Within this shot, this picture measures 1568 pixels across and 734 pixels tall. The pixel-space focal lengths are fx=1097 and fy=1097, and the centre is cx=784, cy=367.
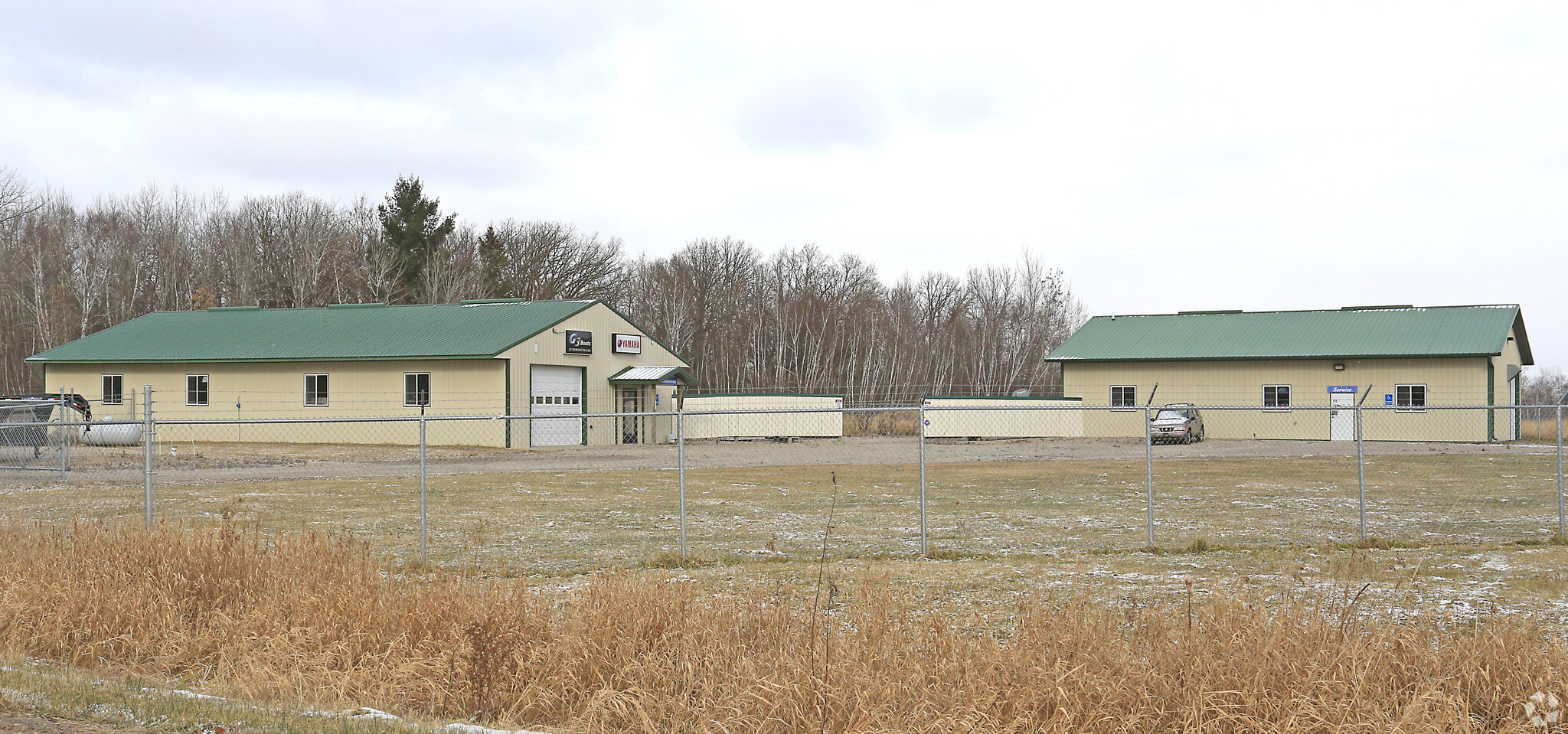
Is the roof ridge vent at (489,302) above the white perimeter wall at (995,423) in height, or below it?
above

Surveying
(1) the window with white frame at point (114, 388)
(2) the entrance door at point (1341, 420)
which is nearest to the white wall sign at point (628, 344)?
(1) the window with white frame at point (114, 388)

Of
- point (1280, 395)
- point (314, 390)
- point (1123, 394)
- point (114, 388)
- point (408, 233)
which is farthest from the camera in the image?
point (408, 233)

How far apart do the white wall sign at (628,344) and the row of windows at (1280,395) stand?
19.8 meters

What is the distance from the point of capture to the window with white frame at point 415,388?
40.2 meters

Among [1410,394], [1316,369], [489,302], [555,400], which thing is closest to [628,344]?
[555,400]

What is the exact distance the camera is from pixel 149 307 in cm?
6956

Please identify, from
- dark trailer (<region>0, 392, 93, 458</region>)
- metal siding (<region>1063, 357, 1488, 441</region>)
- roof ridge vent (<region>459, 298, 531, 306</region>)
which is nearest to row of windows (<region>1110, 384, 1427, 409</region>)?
metal siding (<region>1063, 357, 1488, 441</region>)

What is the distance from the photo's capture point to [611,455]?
32.7m

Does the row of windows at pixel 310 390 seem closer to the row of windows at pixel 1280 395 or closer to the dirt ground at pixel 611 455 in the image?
the dirt ground at pixel 611 455

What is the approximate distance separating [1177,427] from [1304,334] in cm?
1013

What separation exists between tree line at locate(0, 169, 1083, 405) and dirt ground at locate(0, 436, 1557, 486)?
28.7 metres

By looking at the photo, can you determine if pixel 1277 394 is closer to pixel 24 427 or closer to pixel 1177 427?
pixel 1177 427

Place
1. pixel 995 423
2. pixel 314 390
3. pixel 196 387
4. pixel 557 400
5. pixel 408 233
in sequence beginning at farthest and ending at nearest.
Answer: pixel 408 233
pixel 995 423
pixel 196 387
pixel 557 400
pixel 314 390

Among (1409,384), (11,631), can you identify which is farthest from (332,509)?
(1409,384)
